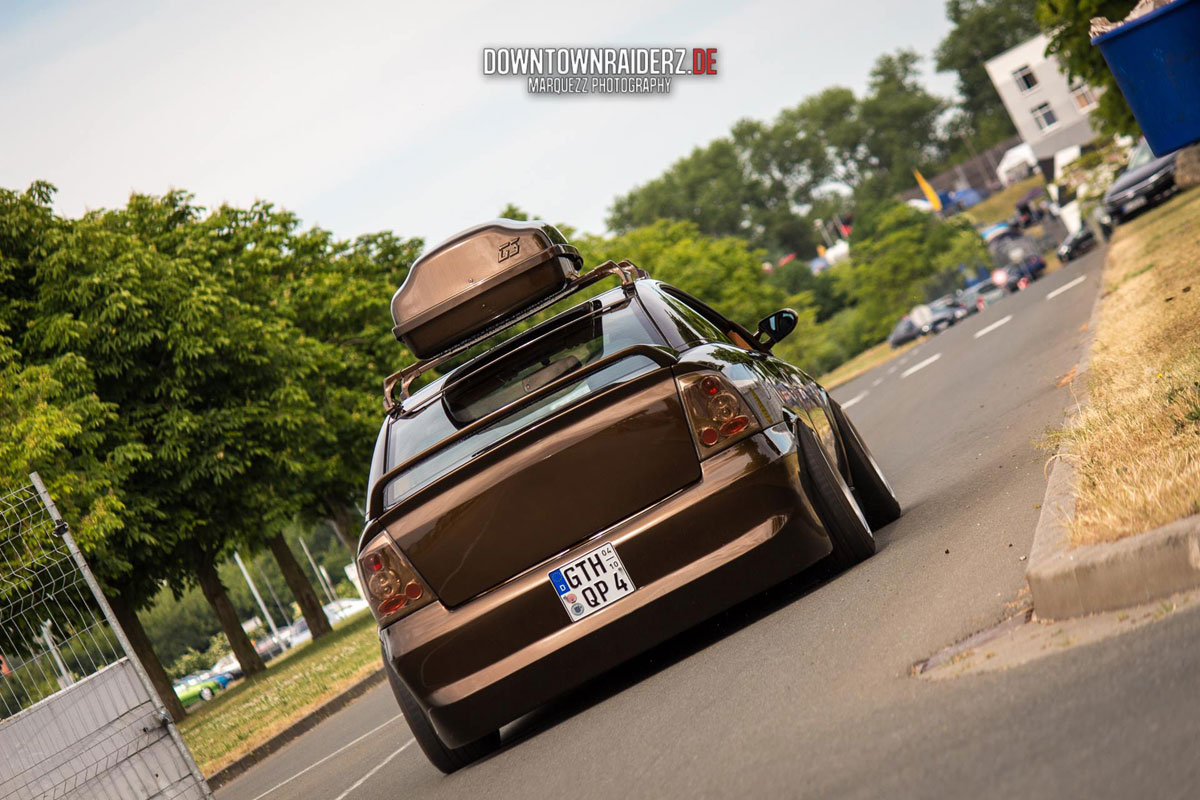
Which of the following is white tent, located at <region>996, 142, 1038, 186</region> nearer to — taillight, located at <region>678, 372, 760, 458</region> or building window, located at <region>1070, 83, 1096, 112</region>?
building window, located at <region>1070, 83, 1096, 112</region>

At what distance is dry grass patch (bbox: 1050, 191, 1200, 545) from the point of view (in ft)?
15.3

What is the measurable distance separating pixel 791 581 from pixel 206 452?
24.3 metres

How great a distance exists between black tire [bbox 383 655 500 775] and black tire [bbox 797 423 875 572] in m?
1.73

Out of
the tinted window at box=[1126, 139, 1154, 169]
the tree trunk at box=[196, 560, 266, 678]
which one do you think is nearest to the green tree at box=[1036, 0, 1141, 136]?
the tinted window at box=[1126, 139, 1154, 169]

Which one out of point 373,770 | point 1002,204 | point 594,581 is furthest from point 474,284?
point 1002,204

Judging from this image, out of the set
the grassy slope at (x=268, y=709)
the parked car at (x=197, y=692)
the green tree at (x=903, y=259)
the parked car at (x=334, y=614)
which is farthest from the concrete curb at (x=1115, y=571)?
the green tree at (x=903, y=259)

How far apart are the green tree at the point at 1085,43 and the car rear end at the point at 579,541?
19.6 metres

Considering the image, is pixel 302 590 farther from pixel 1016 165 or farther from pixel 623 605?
pixel 1016 165

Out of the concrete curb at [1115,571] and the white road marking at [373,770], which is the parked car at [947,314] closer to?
the white road marking at [373,770]

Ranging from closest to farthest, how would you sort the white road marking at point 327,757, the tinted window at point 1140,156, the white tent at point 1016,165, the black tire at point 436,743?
the black tire at point 436,743 < the white road marking at point 327,757 < the tinted window at point 1140,156 < the white tent at point 1016,165

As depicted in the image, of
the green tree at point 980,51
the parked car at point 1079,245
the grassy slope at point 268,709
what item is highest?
the green tree at point 980,51

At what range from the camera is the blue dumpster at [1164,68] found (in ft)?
31.3

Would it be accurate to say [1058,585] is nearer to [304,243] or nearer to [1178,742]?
[1178,742]

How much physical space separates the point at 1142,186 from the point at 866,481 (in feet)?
95.0
